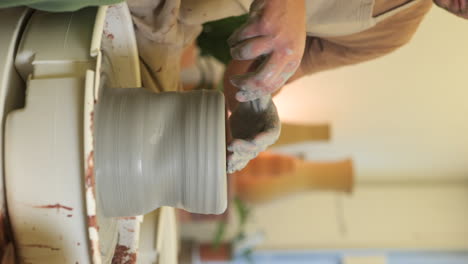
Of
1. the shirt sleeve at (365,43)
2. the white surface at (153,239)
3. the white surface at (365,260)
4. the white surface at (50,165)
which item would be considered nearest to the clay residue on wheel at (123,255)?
the white surface at (153,239)

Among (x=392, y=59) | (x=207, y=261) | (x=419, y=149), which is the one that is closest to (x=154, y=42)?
(x=392, y=59)

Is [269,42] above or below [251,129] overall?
above

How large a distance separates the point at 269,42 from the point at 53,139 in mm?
213

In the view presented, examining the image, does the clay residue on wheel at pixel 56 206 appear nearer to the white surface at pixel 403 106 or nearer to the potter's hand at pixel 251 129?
the potter's hand at pixel 251 129

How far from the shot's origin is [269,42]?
40 cm

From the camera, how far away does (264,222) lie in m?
2.12

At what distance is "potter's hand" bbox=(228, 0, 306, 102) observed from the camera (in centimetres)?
40

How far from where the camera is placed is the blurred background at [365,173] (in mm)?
846

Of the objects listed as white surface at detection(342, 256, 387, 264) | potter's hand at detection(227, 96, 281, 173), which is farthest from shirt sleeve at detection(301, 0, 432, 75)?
white surface at detection(342, 256, 387, 264)

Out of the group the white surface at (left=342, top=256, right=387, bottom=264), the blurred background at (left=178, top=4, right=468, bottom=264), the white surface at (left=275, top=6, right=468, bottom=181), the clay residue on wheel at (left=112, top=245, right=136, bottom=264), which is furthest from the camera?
the white surface at (left=342, top=256, right=387, bottom=264)

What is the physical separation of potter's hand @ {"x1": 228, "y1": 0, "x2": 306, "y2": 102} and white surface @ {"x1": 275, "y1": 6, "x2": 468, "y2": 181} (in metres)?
0.32

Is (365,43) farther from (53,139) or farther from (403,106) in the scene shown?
(403,106)

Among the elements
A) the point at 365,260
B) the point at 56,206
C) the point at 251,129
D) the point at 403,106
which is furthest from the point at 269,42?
the point at 365,260

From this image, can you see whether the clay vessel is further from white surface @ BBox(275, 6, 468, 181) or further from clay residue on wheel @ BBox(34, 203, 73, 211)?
white surface @ BBox(275, 6, 468, 181)
